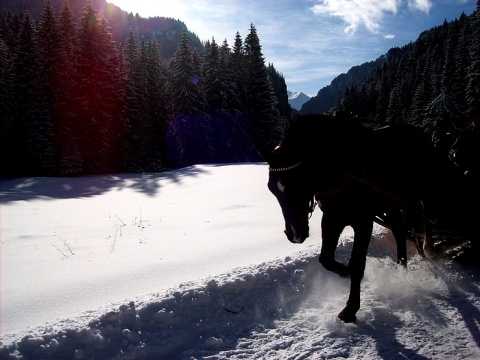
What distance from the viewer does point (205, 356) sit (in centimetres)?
288

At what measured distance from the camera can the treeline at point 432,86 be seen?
39781mm

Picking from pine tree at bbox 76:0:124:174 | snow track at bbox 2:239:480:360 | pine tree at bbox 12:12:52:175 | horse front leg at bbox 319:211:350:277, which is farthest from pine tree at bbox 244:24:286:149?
horse front leg at bbox 319:211:350:277

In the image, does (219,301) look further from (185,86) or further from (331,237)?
(185,86)

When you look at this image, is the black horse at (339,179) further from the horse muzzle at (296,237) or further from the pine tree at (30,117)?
the pine tree at (30,117)

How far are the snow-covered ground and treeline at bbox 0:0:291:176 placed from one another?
26193mm

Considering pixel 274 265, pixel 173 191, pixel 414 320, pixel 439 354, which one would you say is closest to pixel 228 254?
pixel 274 265

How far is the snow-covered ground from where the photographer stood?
2.90m

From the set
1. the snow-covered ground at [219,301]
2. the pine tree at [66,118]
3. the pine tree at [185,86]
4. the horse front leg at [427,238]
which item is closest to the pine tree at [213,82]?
the pine tree at [185,86]

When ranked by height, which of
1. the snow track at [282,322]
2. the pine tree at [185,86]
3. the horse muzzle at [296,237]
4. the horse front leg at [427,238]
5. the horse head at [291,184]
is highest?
the pine tree at [185,86]

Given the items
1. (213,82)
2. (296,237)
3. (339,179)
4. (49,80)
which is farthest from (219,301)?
(213,82)

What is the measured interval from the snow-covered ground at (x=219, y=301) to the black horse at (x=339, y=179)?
54 cm

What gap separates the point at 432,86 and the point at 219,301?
7976 cm

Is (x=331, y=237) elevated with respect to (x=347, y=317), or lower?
elevated

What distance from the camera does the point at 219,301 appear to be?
11.7 feet
